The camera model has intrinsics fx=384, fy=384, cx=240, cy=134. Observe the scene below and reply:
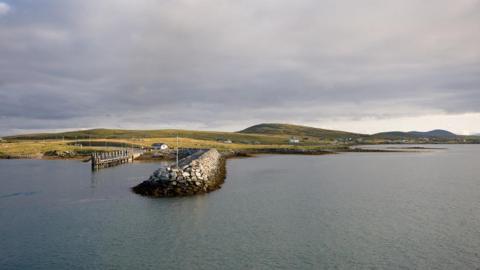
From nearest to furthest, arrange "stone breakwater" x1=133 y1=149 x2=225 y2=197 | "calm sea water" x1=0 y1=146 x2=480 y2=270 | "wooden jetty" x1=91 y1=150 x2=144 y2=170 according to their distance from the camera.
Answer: "calm sea water" x1=0 y1=146 x2=480 y2=270 < "stone breakwater" x1=133 y1=149 x2=225 y2=197 < "wooden jetty" x1=91 y1=150 x2=144 y2=170

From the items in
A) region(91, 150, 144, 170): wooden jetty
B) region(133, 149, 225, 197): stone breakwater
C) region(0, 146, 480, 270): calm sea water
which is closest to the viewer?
region(0, 146, 480, 270): calm sea water

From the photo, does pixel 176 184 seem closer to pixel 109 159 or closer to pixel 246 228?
pixel 246 228

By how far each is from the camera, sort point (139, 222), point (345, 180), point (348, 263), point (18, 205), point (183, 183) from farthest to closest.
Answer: point (345, 180) < point (183, 183) < point (18, 205) < point (139, 222) < point (348, 263)

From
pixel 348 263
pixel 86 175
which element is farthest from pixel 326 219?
pixel 86 175

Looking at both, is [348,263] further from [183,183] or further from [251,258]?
[183,183]

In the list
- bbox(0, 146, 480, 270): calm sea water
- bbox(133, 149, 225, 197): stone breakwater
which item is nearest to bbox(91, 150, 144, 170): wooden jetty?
bbox(0, 146, 480, 270): calm sea water

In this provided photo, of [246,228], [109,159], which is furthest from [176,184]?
[109,159]

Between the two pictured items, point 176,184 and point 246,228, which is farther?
Answer: point 176,184

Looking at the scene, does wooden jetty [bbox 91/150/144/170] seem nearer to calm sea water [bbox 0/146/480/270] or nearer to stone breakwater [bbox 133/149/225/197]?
calm sea water [bbox 0/146/480/270]
